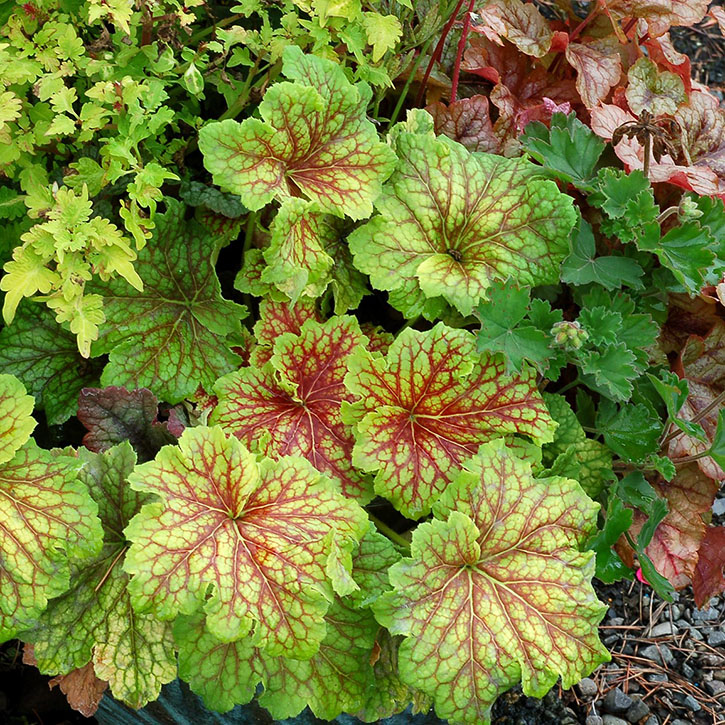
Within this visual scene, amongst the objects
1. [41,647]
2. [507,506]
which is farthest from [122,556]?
[507,506]

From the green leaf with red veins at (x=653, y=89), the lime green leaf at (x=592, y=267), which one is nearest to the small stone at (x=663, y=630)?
the lime green leaf at (x=592, y=267)

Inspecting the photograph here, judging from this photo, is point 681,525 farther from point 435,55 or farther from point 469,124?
point 435,55

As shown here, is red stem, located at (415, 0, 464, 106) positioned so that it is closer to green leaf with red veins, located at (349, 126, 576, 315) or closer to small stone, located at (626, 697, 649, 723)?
green leaf with red veins, located at (349, 126, 576, 315)

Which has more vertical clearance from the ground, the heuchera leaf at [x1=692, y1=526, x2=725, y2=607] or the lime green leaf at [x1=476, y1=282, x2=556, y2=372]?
the lime green leaf at [x1=476, y1=282, x2=556, y2=372]

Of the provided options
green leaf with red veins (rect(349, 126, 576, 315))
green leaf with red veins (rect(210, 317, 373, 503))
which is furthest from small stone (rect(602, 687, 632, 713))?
green leaf with red veins (rect(349, 126, 576, 315))

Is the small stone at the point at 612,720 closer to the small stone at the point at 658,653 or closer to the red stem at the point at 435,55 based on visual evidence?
the small stone at the point at 658,653
